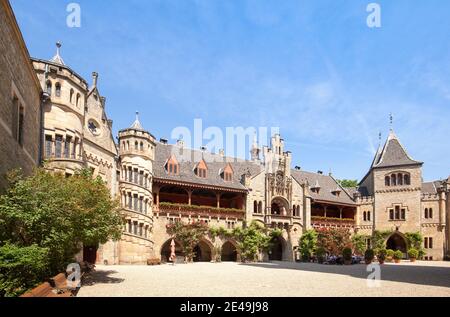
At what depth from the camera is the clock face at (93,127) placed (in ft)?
105

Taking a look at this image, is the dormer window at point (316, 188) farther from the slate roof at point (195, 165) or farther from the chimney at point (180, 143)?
the chimney at point (180, 143)

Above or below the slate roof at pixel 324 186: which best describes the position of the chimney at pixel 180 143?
above

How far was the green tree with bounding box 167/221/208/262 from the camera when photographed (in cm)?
3859

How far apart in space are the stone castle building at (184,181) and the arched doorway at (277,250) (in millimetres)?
174

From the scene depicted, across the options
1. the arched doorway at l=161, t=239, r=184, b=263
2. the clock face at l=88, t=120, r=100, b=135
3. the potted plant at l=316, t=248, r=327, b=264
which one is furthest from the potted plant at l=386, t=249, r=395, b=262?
the clock face at l=88, t=120, r=100, b=135

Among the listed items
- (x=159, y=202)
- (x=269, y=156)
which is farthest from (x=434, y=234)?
(x=159, y=202)

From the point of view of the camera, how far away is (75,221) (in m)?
16.0

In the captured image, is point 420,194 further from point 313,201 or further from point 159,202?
point 159,202

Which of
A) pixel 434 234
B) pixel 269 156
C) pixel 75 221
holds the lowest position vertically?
pixel 434 234

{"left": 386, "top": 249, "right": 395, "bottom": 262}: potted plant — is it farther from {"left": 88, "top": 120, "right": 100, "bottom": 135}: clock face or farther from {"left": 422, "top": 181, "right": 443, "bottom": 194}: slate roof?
{"left": 88, "top": 120, "right": 100, "bottom": 135}: clock face

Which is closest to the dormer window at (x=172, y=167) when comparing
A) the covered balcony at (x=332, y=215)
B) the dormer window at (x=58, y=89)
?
the dormer window at (x=58, y=89)

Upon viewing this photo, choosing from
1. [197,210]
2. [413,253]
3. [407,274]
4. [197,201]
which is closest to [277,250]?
[197,201]
